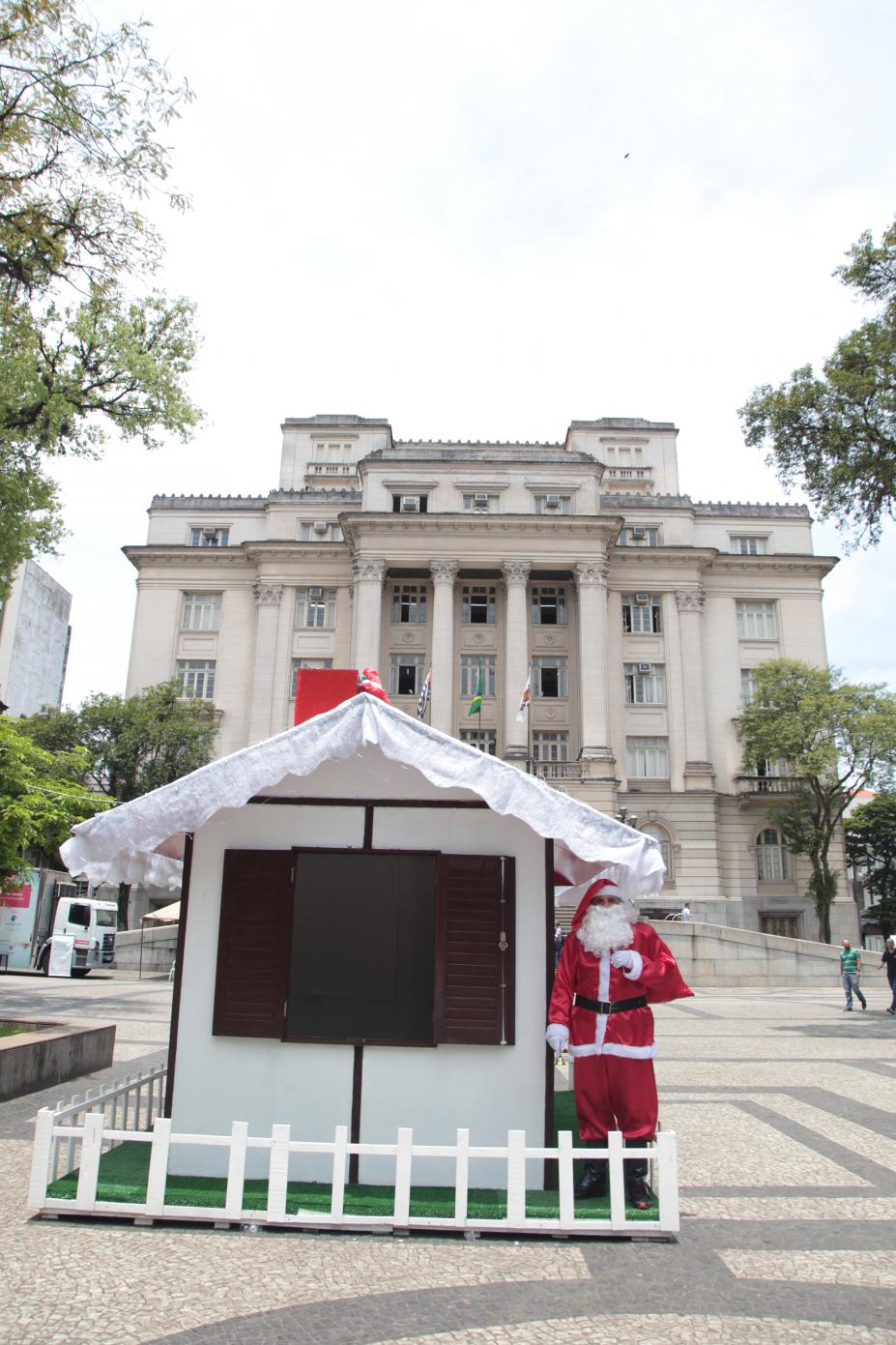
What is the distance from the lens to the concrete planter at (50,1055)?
9438mm

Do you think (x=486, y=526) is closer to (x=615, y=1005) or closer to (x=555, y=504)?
(x=555, y=504)

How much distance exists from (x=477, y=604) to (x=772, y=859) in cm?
1847

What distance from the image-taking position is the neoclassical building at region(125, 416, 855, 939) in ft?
143

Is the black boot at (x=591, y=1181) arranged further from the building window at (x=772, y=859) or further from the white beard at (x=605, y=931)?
the building window at (x=772, y=859)

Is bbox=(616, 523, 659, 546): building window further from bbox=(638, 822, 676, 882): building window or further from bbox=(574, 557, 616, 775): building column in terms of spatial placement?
bbox=(638, 822, 676, 882): building window

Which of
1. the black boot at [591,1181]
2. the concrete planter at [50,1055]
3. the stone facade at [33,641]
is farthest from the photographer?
the stone facade at [33,641]

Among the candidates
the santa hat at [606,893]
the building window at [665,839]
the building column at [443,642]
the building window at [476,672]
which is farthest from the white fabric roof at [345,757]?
the building window at [476,672]

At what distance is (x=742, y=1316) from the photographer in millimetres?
4254

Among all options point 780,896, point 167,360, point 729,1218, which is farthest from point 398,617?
point 729,1218

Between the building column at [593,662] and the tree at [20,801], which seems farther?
the building column at [593,662]

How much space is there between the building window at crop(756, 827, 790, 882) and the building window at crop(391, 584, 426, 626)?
759 inches

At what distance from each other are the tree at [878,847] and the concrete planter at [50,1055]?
52.9 m

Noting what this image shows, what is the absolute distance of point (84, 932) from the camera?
3077cm

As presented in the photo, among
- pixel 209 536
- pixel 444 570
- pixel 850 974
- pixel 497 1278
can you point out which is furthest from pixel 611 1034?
pixel 209 536
